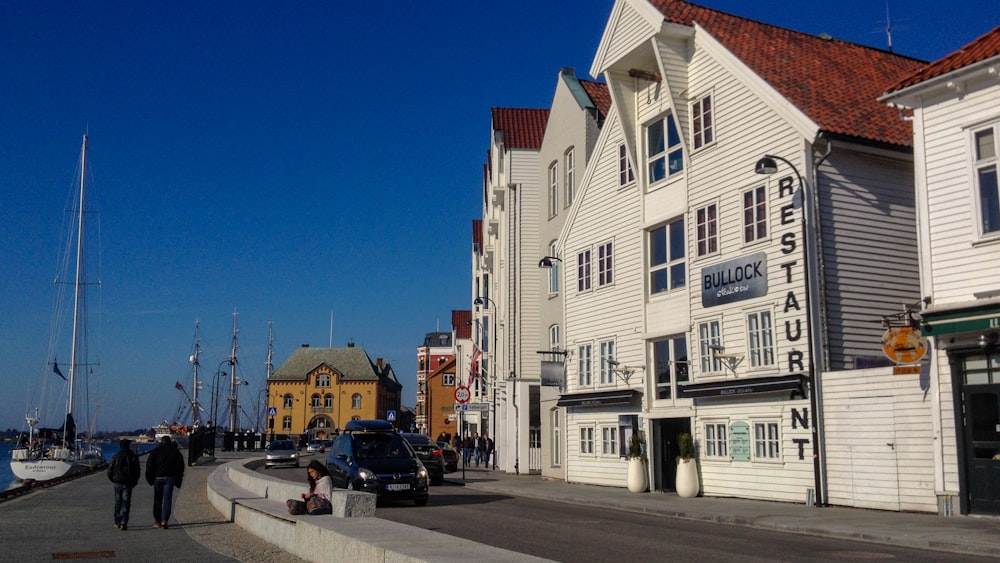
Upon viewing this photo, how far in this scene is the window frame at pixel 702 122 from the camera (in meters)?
24.7

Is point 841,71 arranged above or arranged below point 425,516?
above

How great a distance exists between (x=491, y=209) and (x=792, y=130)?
33838 mm

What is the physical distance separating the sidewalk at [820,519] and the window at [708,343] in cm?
334

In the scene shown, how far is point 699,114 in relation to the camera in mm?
25344

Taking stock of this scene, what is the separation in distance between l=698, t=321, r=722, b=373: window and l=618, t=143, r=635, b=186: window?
238 inches

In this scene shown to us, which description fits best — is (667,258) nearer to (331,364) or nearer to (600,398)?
(600,398)

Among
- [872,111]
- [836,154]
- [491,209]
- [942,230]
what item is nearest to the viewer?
[942,230]

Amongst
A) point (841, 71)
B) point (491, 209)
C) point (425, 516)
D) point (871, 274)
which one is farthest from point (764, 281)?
point (491, 209)

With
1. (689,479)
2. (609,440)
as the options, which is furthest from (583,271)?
(689,479)

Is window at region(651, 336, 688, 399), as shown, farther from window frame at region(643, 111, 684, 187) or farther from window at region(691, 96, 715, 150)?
window at region(691, 96, 715, 150)

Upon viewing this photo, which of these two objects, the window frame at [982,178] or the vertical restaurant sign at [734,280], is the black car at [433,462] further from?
the window frame at [982,178]

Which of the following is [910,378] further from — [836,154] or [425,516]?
[425,516]

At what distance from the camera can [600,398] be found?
28.7 meters

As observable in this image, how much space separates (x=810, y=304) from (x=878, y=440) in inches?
131
